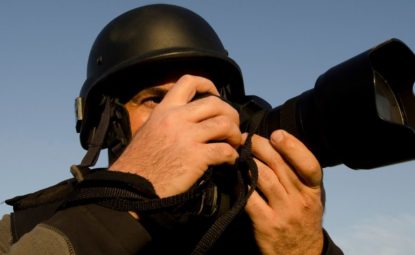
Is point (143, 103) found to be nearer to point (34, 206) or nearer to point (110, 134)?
point (110, 134)

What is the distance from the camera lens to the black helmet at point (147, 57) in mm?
3512

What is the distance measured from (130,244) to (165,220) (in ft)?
0.57

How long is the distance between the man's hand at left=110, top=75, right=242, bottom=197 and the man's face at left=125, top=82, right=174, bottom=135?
1026 millimetres

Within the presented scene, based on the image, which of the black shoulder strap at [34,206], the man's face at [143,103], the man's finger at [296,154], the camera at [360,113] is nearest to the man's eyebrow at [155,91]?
the man's face at [143,103]

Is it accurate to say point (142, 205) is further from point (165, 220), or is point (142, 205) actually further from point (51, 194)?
point (51, 194)

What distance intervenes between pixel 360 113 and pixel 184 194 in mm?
685

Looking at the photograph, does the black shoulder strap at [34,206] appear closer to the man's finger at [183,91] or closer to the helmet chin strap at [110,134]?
the helmet chin strap at [110,134]

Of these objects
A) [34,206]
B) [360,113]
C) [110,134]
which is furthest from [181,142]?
[34,206]

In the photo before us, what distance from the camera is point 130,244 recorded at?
1953 mm

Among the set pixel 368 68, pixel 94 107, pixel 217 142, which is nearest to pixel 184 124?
pixel 217 142

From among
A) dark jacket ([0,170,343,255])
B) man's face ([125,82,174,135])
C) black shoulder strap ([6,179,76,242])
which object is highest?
man's face ([125,82,174,135])

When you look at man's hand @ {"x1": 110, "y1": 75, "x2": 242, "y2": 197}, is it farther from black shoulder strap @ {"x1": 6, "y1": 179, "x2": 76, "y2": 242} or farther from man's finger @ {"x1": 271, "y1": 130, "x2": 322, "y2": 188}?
black shoulder strap @ {"x1": 6, "y1": 179, "x2": 76, "y2": 242}

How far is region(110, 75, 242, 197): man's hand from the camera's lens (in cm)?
208

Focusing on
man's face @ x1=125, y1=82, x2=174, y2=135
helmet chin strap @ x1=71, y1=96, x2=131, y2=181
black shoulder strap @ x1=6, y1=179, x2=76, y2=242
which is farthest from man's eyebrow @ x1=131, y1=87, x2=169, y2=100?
black shoulder strap @ x1=6, y1=179, x2=76, y2=242
